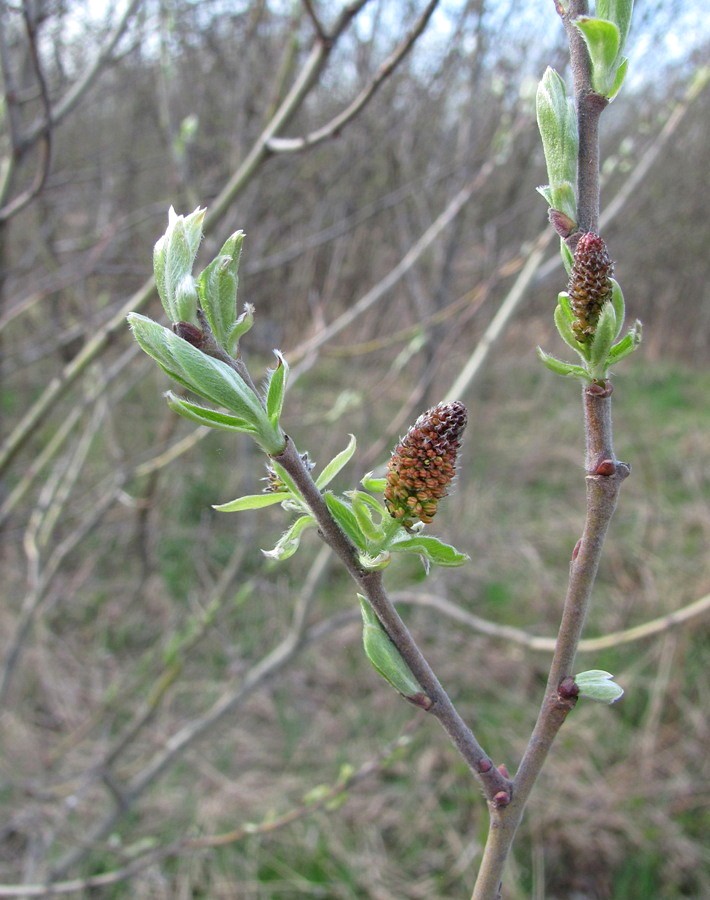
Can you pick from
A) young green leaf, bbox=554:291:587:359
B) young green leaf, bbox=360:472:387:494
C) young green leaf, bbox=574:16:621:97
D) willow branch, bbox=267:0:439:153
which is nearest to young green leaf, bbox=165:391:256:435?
young green leaf, bbox=360:472:387:494

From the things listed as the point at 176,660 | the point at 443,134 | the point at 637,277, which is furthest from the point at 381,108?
the point at 637,277

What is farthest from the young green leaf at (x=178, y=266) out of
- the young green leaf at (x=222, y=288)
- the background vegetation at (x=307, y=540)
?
the background vegetation at (x=307, y=540)

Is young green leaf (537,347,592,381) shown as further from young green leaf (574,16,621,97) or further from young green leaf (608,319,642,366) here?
young green leaf (574,16,621,97)

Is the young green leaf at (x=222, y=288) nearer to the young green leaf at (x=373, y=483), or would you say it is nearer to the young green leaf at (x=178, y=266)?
the young green leaf at (x=178, y=266)

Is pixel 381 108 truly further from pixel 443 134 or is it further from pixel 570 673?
pixel 570 673

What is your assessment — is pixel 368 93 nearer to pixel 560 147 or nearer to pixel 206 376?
pixel 560 147
